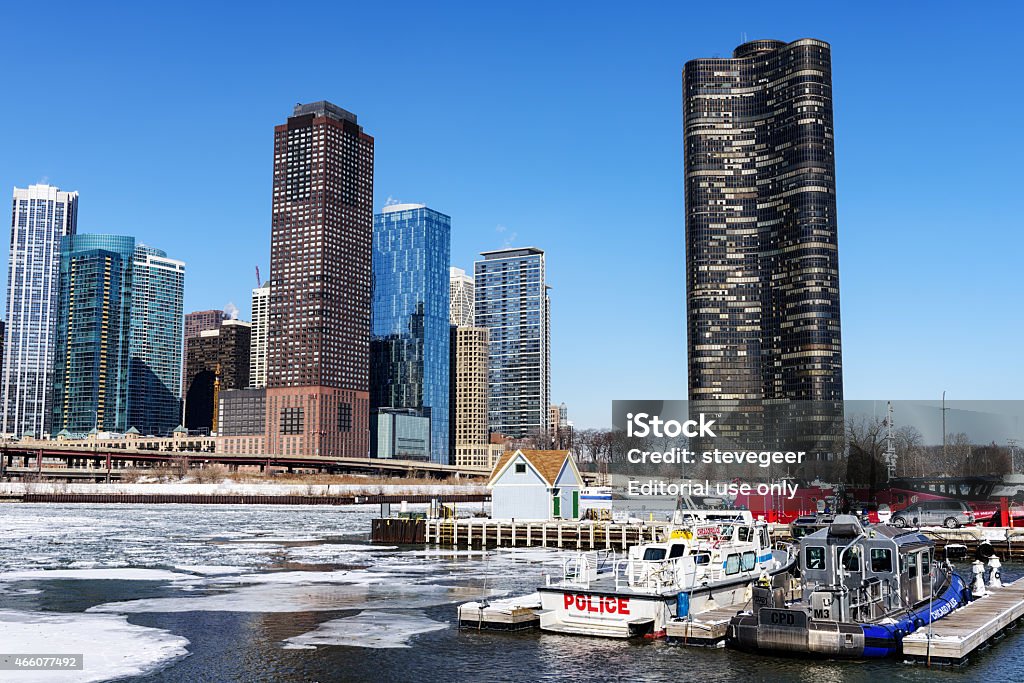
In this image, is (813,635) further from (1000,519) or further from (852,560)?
(1000,519)

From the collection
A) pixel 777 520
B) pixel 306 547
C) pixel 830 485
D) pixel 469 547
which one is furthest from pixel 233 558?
pixel 830 485

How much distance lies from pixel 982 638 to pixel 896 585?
325 centimetres

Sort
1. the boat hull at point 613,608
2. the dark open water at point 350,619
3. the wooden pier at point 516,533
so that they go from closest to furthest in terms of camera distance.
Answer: the dark open water at point 350,619
the boat hull at point 613,608
the wooden pier at point 516,533

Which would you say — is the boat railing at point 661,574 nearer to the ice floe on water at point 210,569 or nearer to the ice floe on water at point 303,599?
the ice floe on water at point 303,599

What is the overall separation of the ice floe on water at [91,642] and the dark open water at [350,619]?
16.7 inches

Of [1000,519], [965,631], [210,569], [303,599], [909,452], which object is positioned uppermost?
[909,452]

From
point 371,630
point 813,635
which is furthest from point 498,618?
point 813,635

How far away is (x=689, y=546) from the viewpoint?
1577 inches

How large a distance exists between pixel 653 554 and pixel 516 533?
42.8 metres

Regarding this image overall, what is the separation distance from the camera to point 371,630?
3784 centimetres

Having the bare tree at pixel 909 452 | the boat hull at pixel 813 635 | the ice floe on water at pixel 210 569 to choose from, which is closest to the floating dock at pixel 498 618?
the boat hull at pixel 813 635

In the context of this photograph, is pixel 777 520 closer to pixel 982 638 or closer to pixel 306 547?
pixel 306 547

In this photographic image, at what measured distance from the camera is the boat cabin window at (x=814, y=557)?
124 feet

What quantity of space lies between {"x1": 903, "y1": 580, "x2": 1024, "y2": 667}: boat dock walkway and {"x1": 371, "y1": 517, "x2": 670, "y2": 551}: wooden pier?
31858mm
